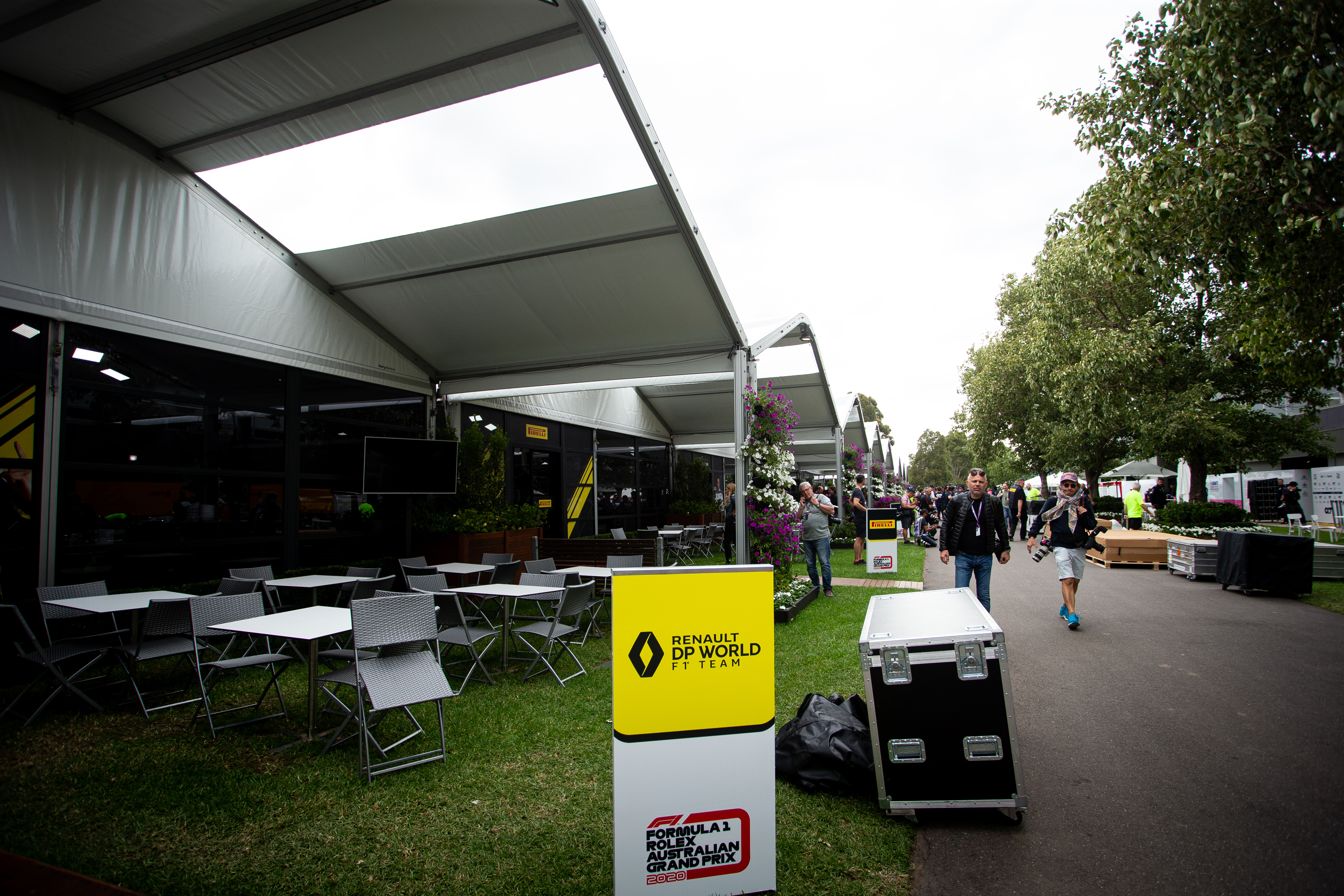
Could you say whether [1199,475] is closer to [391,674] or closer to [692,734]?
[692,734]

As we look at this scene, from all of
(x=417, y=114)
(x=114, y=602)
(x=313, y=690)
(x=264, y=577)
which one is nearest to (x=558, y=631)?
(x=313, y=690)

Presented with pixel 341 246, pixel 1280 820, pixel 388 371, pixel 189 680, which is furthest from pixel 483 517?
pixel 1280 820

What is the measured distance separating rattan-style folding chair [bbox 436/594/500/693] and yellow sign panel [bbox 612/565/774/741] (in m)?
3.17

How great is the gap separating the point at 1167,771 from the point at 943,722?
61.4 inches

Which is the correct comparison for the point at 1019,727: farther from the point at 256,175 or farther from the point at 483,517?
the point at 256,175

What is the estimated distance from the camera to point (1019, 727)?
423 cm

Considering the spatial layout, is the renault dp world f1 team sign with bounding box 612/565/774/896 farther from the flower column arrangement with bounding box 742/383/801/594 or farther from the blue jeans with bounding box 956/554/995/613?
the flower column arrangement with bounding box 742/383/801/594

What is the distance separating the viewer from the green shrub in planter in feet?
54.8

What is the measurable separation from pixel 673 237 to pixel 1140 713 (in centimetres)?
627

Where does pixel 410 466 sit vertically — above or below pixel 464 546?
above

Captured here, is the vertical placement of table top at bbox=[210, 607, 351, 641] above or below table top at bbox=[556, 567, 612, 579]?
above

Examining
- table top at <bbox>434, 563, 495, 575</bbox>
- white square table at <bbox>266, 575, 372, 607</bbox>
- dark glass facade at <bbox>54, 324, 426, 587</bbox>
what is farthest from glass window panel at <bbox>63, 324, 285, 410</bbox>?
table top at <bbox>434, 563, 495, 575</bbox>

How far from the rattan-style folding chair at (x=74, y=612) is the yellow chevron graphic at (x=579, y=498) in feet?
29.8

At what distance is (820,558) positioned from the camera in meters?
9.36
